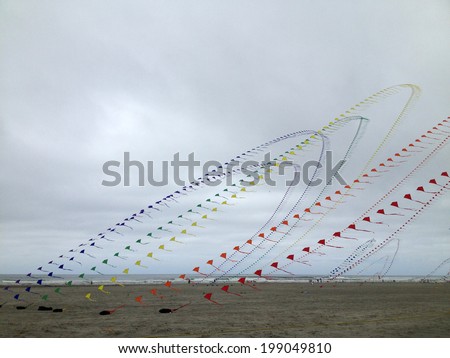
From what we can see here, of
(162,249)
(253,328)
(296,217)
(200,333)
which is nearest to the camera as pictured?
(200,333)

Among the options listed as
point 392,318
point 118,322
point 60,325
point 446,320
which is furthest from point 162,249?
point 446,320

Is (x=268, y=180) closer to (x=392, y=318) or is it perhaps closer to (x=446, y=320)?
(x=392, y=318)

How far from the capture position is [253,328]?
904 inches

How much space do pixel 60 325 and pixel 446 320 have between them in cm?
2429

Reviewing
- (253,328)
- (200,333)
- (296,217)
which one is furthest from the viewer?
(296,217)

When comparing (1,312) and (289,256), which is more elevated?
(289,256)

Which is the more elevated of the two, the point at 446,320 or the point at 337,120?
the point at 337,120

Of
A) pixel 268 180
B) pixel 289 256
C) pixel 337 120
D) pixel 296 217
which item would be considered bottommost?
pixel 289 256

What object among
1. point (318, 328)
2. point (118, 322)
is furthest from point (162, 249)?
point (318, 328)
